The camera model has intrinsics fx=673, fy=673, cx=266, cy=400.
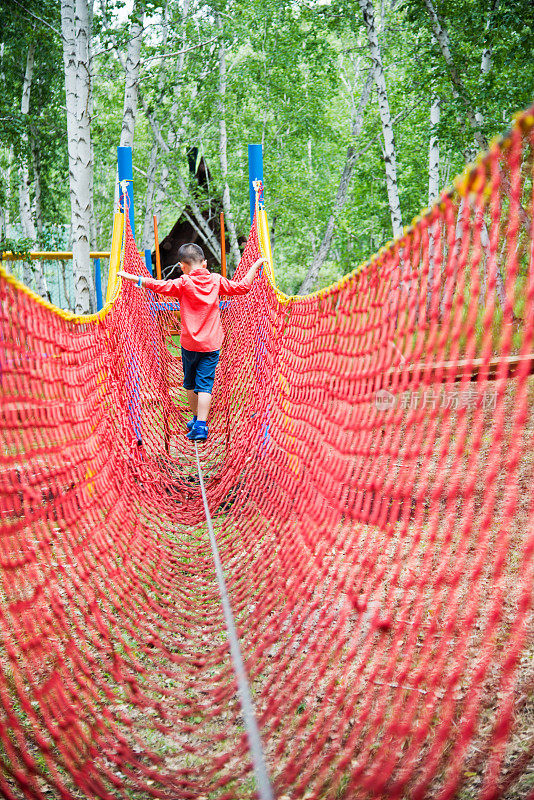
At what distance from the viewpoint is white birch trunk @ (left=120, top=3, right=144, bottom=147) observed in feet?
22.3

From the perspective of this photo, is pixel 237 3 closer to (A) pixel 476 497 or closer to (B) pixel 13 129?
(B) pixel 13 129

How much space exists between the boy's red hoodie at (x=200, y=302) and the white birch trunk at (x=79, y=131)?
2.04 metres

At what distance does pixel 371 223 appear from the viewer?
15523mm

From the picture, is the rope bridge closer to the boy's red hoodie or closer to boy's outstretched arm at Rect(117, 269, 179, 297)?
Result: boy's outstretched arm at Rect(117, 269, 179, 297)

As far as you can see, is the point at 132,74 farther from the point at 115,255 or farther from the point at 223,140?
the point at 223,140

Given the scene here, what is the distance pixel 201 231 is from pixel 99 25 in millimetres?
6159

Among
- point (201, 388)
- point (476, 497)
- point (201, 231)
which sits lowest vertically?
point (476, 497)

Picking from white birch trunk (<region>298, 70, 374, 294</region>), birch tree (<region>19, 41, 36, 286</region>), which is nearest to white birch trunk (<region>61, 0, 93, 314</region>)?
birch tree (<region>19, 41, 36, 286</region>)

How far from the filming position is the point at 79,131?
17.7 feet

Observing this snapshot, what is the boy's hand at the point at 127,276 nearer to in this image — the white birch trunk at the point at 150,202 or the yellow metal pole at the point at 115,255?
the yellow metal pole at the point at 115,255

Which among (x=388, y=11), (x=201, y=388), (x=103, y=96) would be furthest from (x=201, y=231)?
(x=201, y=388)

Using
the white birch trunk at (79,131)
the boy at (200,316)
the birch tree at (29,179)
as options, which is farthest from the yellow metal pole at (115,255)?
the birch tree at (29,179)

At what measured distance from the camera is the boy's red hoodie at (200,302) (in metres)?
3.58

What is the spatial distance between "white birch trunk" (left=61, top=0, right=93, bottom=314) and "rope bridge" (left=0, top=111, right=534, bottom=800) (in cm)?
239
